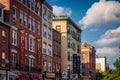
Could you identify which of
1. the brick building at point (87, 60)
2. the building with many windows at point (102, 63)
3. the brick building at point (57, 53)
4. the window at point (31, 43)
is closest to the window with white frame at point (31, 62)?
the window at point (31, 43)

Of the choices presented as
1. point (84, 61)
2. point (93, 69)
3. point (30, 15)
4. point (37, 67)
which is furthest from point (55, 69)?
point (93, 69)

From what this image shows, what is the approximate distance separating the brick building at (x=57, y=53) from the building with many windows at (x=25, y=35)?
11839 millimetres

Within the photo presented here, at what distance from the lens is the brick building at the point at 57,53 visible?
281ft

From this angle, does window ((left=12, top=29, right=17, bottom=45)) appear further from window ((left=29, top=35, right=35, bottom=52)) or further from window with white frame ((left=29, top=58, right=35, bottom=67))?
window with white frame ((left=29, top=58, right=35, bottom=67))

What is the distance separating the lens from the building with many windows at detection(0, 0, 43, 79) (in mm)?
58844

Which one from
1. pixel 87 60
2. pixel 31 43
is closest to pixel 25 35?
pixel 31 43

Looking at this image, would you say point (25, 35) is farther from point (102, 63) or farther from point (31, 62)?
point (102, 63)

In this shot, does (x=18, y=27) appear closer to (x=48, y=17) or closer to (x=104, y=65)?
(x=48, y=17)

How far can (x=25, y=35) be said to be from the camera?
64.8 metres

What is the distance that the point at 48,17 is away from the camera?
266 ft

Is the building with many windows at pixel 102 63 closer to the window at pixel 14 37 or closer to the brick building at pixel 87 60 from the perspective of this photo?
the brick building at pixel 87 60

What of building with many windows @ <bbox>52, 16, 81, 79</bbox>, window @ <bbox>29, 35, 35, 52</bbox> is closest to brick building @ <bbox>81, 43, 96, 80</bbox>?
building with many windows @ <bbox>52, 16, 81, 79</bbox>

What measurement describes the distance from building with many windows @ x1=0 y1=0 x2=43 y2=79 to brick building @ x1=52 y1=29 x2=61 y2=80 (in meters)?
11.8

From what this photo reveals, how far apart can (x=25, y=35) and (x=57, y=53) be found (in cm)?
2451
